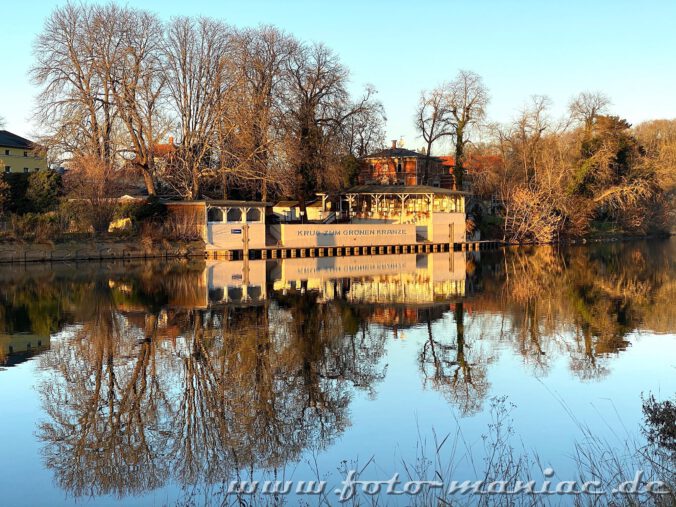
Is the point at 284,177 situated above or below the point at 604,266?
above

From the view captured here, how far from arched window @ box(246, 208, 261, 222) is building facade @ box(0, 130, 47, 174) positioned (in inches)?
1110

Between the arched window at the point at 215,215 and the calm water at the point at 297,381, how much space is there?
17.7 m

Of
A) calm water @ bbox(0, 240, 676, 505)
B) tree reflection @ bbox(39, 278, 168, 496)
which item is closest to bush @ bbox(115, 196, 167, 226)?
calm water @ bbox(0, 240, 676, 505)

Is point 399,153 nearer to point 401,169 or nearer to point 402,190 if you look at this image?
point 401,169

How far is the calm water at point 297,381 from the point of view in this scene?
9.11 metres

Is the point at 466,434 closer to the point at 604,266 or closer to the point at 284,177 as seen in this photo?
the point at 604,266

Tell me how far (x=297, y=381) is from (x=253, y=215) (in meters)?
34.5

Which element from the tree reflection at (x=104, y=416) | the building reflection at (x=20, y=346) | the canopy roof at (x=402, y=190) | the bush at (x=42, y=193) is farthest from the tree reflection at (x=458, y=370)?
the canopy roof at (x=402, y=190)

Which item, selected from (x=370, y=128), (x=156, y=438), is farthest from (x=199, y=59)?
(x=156, y=438)

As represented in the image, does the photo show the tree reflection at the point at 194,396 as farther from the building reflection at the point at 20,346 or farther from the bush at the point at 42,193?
the bush at the point at 42,193

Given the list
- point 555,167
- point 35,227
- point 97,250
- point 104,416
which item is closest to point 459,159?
point 555,167

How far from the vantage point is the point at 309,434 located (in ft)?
33.4

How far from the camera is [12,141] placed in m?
68.1

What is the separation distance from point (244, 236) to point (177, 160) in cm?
789
